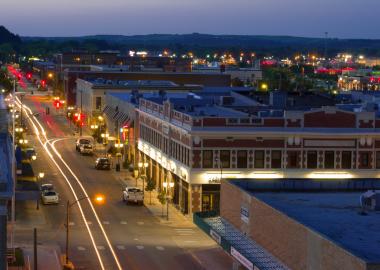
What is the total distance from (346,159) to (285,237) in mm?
29284

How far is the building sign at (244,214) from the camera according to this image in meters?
41.1

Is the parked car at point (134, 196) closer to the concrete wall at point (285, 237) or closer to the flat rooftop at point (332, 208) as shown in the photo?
the flat rooftop at point (332, 208)

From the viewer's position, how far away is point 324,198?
43.4m

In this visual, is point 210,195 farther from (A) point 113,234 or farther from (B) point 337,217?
(B) point 337,217

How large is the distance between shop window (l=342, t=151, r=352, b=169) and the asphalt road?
10.9 meters

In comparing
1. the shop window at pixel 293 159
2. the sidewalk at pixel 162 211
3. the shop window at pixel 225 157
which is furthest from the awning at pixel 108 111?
the shop window at pixel 293 159

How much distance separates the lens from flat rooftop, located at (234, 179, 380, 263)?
33.2 meters

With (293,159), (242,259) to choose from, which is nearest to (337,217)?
(242,259)

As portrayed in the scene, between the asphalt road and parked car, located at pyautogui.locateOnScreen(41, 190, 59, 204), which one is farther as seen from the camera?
parked car, located at pyautogui.locateOnScreen(41, 190, 59, 204)

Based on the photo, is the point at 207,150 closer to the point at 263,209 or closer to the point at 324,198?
the point at 324,198

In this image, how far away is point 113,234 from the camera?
2223 inches

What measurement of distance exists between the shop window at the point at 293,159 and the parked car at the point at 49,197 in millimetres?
14377

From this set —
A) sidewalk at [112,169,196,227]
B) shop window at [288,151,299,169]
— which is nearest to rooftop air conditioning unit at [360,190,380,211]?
sidewalk at [112,169,196,227]

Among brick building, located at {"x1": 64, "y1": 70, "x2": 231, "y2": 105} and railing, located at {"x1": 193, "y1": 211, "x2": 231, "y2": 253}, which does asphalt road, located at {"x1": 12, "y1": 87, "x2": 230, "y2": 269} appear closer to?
railing, located at {"x1": 193, "y1": 211, "x2": 231, "y2": 253}
